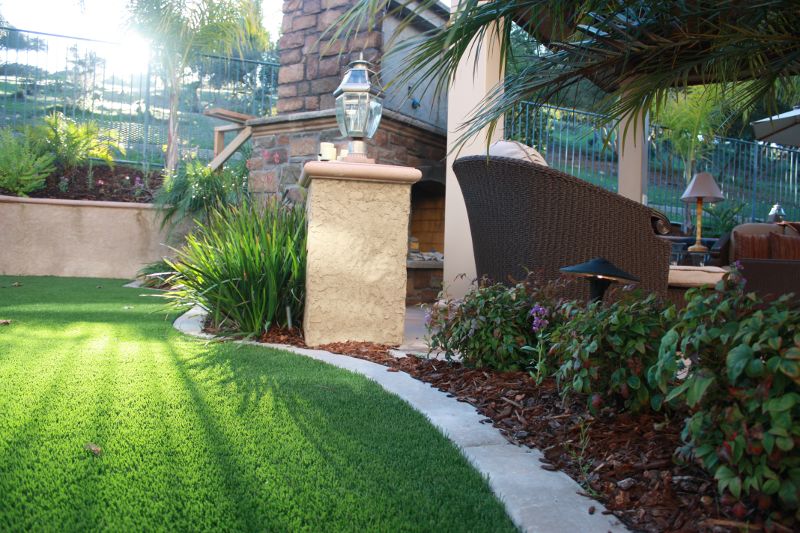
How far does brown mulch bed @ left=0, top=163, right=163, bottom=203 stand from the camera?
27.5 ft

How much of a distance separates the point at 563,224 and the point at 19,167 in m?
7.31

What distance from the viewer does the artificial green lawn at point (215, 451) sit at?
1422 millimetres

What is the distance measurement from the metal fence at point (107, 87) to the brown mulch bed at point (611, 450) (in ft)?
25.3

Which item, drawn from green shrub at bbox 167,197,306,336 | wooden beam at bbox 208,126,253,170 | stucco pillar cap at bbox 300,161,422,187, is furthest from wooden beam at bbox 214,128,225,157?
stucco pillar cap at bbox 300,161,422,187

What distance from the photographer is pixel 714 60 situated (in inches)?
78.7

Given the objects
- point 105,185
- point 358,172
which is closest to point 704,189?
point 358,172

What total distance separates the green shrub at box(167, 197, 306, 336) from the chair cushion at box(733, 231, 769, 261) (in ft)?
11.4

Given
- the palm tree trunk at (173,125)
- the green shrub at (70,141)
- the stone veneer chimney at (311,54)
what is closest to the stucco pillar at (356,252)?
the stone veneer chimney at (311,54)

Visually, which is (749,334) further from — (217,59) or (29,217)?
(217,59)

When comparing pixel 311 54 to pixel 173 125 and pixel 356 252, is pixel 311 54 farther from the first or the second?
pixel 356 252

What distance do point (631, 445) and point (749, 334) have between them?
624mm

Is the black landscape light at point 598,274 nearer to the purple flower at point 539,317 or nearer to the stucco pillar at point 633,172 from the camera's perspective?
the purple flower at point 539,317

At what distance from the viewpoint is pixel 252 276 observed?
12.8 ft

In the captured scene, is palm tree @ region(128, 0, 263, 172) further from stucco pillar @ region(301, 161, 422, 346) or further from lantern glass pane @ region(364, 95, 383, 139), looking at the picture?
stucco pillar @ region(301, 161, 422, 346)
